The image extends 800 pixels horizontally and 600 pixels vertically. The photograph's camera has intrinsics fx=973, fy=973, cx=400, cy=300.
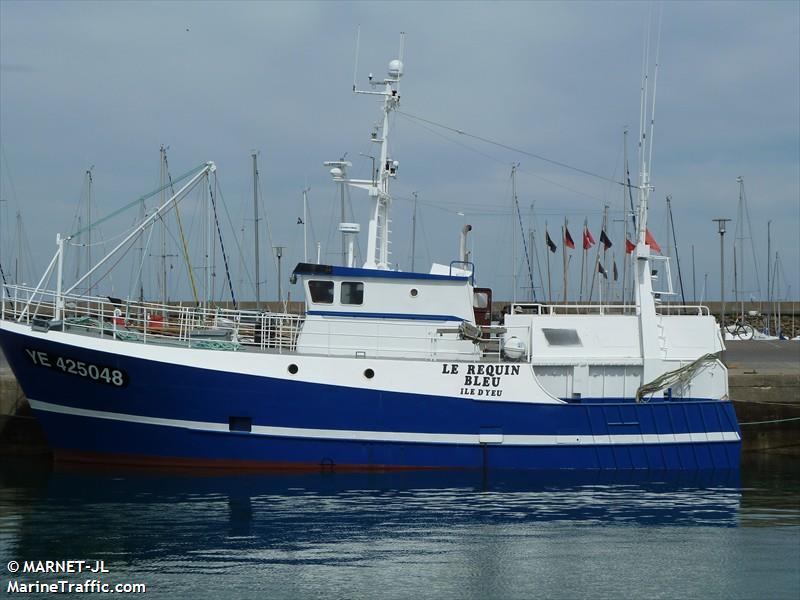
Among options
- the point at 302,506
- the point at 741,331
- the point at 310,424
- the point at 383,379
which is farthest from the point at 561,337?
the point at 741,331

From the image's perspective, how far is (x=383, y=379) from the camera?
17.4 meters

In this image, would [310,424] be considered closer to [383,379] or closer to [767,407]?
[383,379]

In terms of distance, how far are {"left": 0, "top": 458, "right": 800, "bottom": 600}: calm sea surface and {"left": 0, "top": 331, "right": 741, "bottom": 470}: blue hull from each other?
394 mm

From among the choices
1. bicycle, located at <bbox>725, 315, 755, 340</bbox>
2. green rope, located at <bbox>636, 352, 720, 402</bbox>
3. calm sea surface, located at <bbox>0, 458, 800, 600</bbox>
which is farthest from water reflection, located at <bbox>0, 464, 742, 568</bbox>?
bicycle, located at <bbox>725, 315, 755, 340</bbox>

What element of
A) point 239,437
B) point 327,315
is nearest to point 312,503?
point 239,437

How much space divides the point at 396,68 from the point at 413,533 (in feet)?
31.4

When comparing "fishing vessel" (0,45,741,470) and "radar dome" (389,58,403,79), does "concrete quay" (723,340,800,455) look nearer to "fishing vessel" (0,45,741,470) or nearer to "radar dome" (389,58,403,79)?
"fishing vessel" (0,45,741,470)

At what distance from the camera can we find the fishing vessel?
56.1ft

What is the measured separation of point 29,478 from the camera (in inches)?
700

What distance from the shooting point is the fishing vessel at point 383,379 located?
56.1 ft

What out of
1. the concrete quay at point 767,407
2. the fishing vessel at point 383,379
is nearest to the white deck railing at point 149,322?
the fishing vessel at point 383,379

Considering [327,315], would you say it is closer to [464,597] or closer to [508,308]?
[508,308]

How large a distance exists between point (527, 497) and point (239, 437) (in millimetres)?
5182

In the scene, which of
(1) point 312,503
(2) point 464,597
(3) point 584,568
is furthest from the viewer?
(1) point 312,503
